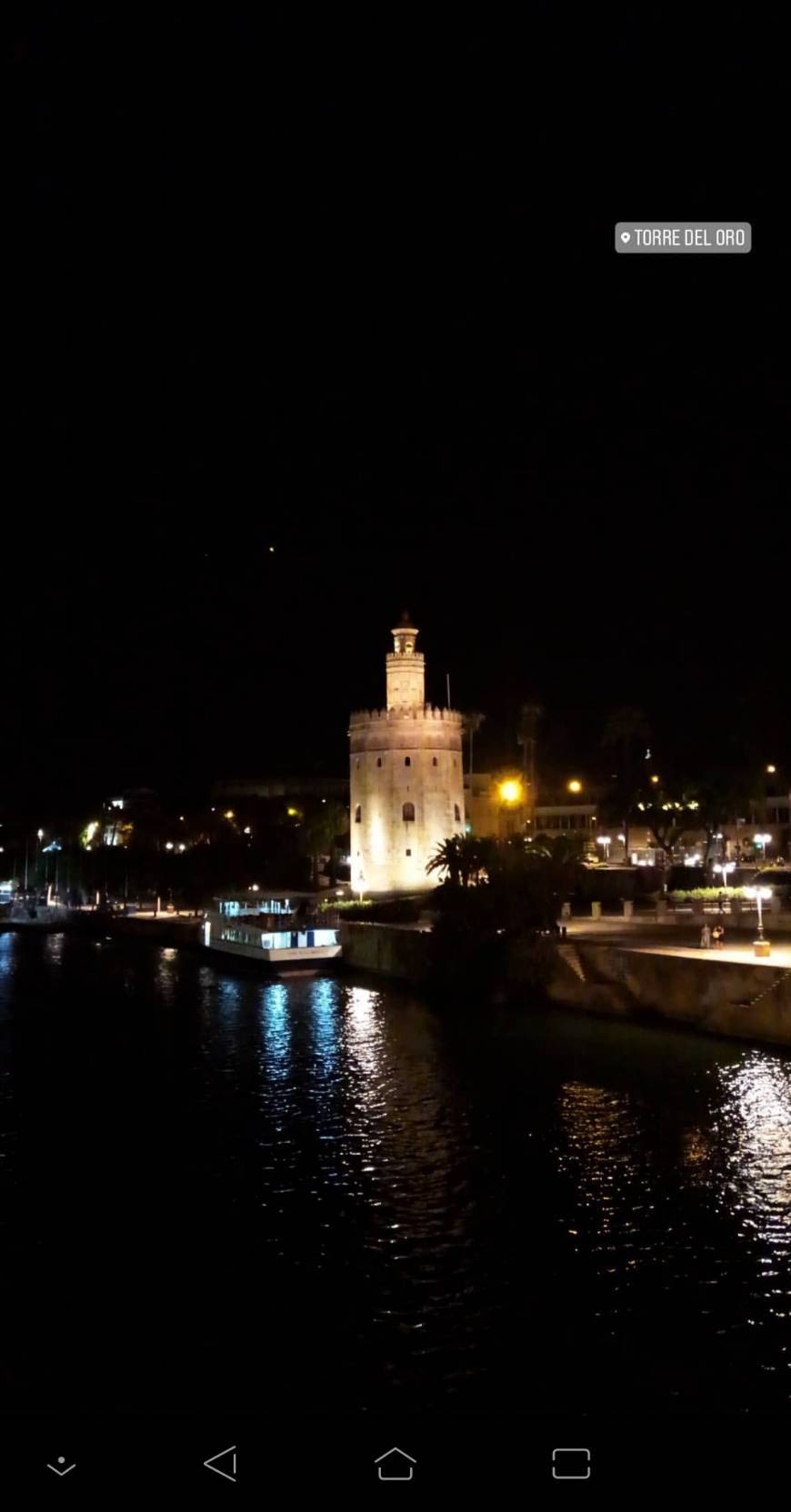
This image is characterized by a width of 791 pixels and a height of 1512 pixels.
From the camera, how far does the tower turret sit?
66.8 metres

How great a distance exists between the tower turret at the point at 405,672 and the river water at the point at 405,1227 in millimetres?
36573

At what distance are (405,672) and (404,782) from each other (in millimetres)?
5913

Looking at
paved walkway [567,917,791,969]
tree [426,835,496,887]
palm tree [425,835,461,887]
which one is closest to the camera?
paved walkway [567,917,791,969]

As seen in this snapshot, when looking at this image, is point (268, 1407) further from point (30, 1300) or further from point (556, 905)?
point (556, 905)

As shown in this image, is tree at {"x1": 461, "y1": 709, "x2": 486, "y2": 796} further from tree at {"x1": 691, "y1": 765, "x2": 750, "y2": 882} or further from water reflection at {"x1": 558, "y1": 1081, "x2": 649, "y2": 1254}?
water reflection at {"x1": 558, "y1": 1081, "x2": 649, "y2": 1254}

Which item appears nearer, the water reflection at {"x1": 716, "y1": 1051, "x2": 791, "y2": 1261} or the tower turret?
the water reflection at {"x1": 716, "y1": 1051, "x2": 791, "y2": 1261}

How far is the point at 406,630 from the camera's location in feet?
220

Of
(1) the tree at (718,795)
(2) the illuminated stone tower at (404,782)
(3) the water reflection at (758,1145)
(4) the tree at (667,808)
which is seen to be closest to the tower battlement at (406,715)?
(2) the illuminated stone tower at (404,782)

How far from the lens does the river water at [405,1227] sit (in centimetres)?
1292

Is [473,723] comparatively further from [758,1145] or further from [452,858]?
[758,1145]

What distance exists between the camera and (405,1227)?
17.2 meters

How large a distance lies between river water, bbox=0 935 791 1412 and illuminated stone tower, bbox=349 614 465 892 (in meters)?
33.8

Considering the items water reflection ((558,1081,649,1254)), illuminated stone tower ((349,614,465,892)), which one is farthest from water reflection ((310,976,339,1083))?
illuminated stone tower ((349,614,465,892))

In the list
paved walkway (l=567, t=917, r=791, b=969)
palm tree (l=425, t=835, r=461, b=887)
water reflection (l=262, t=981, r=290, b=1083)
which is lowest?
water reflection (l=262, t=981, r=290, b=1083)
